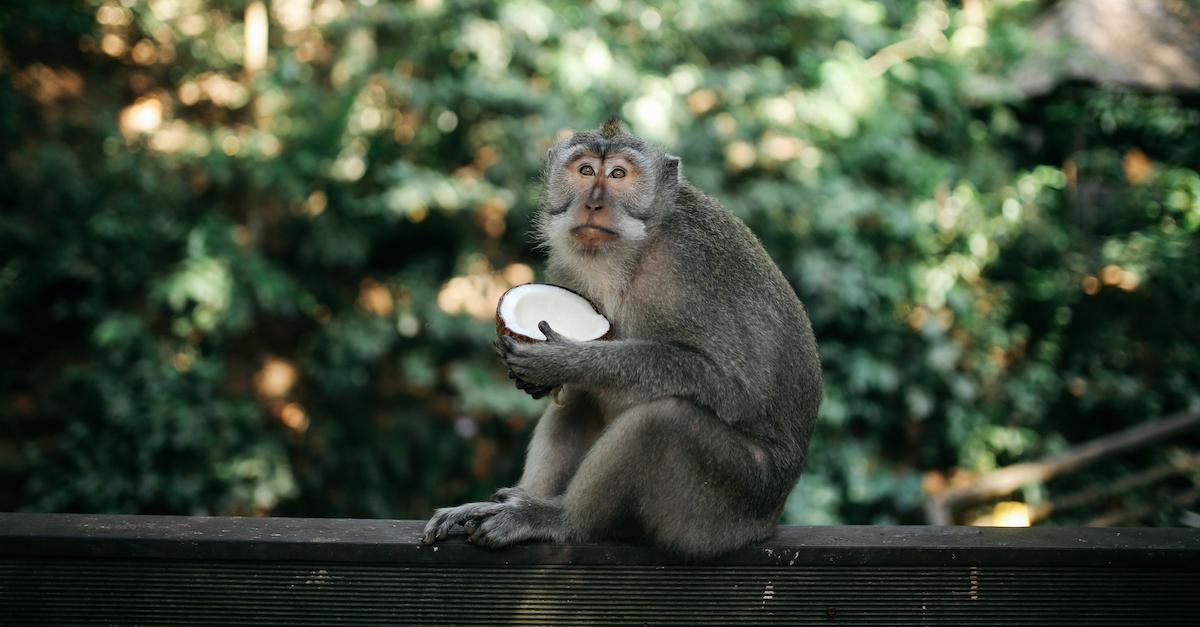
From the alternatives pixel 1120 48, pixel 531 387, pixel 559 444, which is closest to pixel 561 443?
Answer: pixel 559 444

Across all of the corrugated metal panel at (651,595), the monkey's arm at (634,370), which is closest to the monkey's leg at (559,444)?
the monkey's arm at (634,370)

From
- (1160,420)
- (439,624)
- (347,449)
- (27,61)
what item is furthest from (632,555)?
(27,61)

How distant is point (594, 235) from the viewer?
119 inches

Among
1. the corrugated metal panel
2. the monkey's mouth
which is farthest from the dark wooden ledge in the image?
the monkey's mouth

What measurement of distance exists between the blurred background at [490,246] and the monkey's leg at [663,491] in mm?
3219

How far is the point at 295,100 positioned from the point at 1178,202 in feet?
18.5

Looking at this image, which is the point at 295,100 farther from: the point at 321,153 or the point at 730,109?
the point at 730,109

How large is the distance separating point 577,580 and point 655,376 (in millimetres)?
593

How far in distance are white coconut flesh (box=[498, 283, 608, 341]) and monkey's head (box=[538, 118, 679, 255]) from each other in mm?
166

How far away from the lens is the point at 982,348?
21.5 ft

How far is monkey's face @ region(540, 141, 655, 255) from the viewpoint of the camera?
119 inches

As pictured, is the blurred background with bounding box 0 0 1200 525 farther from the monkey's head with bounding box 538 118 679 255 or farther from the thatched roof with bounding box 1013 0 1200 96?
the monkey's head with bounding box 538 118 679 255

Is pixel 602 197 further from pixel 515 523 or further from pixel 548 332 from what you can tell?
pixel 515 523

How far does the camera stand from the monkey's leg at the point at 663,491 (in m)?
2.68
